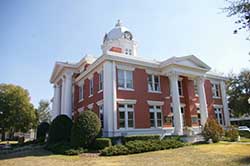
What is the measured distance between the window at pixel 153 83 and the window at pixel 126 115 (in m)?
3.45

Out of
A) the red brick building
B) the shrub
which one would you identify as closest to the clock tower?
the red brick building

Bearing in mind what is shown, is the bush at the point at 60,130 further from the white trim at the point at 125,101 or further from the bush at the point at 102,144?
the white trim at the point at 125,101

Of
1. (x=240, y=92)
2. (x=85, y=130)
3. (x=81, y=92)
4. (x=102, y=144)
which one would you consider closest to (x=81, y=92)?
(x=81, y=92)

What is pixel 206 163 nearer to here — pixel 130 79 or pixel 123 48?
pixel 130 79

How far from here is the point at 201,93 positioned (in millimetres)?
25234

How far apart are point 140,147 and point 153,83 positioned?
9114mm

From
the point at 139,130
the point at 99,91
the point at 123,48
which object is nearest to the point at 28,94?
the point at 123,48

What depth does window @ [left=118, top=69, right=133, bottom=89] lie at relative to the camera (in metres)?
21.9

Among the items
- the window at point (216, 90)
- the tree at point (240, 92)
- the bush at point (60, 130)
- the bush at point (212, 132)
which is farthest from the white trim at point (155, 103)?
the tree at point (240, 92)

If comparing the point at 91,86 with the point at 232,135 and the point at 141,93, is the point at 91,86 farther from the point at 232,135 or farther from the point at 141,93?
the point at 232,135

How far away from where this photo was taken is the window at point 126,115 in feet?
68.7

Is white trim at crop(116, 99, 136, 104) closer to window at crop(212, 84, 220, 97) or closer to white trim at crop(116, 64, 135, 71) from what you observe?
white trim at crop(116, 64, 135, 71)

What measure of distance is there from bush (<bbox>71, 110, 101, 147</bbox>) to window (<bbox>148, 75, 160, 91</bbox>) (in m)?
7.60

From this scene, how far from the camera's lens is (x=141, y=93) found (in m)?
22.8
